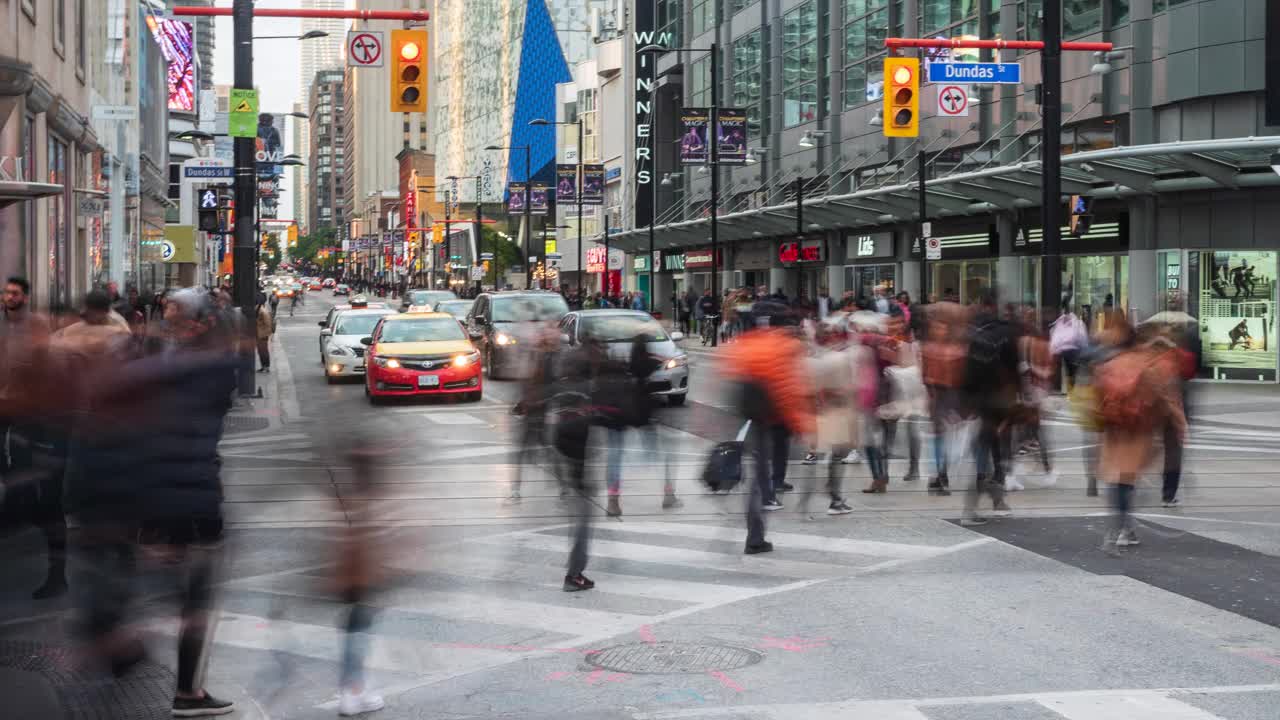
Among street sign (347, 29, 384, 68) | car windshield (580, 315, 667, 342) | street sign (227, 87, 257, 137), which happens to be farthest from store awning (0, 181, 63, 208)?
car windshield (580, 315, 667, 342)

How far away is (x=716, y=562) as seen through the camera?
1041 cm

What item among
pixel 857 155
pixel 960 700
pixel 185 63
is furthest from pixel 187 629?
pixel 185 63

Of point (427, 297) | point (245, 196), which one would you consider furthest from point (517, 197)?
point (245, 196)

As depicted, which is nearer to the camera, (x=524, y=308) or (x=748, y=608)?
(x=748, y=608)

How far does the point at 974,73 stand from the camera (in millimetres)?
22781

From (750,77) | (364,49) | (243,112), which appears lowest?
(243,112)

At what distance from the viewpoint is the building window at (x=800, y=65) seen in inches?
2036

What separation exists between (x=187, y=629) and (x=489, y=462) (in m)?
9.95

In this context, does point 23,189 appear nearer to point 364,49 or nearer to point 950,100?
point 364,49

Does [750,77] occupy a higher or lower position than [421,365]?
higher

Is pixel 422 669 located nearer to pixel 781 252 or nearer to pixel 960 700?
pixel 960 700

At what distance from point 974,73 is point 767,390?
13.8 m

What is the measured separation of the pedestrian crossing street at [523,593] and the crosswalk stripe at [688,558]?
12 mm

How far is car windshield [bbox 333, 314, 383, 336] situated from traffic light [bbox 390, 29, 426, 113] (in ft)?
36.7
